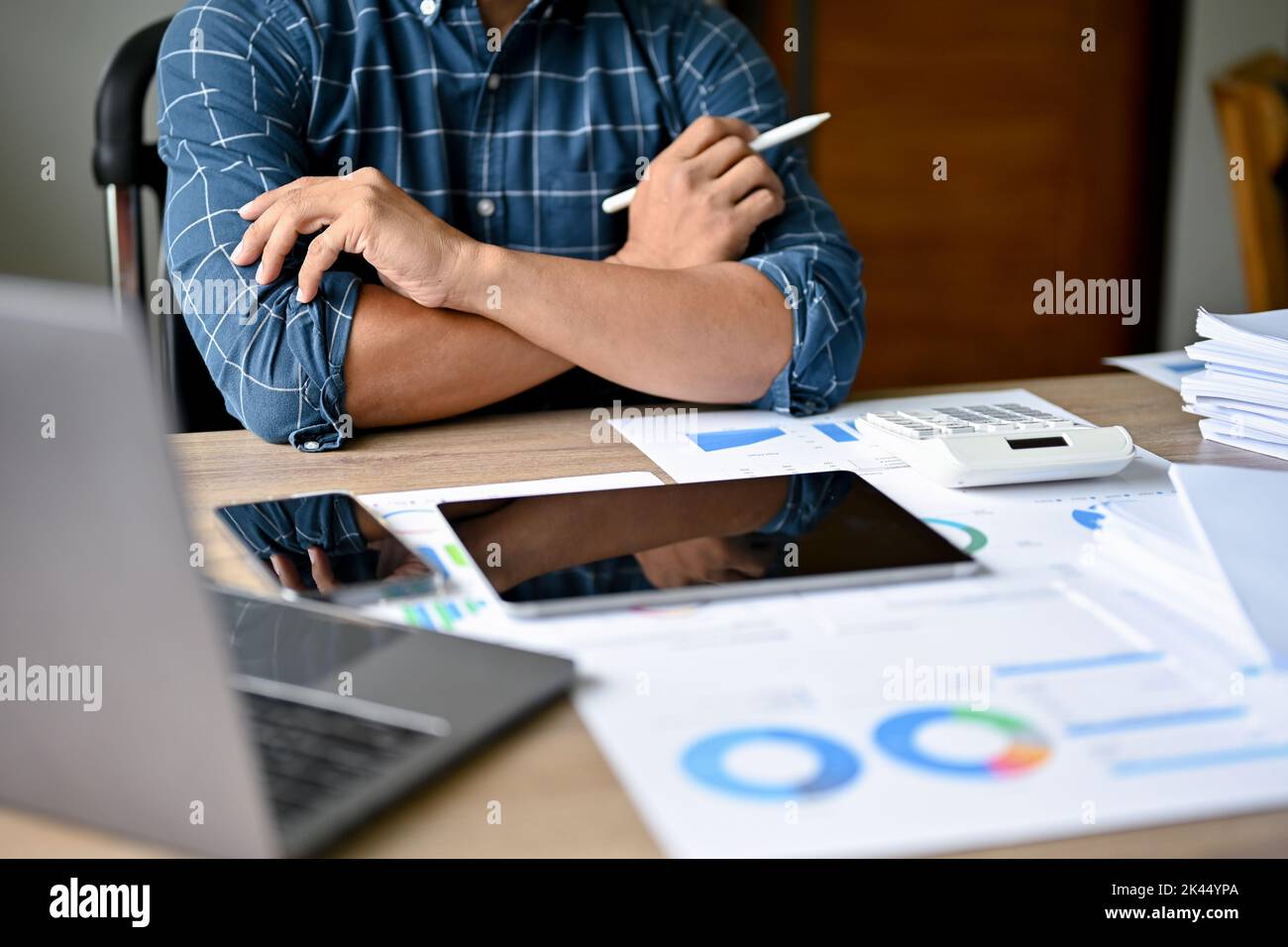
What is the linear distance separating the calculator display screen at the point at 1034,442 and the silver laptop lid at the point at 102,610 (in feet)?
2.08

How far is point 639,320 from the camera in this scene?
112cm

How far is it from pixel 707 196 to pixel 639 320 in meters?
0.20

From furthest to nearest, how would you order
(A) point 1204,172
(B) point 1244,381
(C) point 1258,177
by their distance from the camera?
1. (A) point 1204,172
2. (C) point 1258,177
3. (B) point 1244,381

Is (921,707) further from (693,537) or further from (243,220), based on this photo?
(243,220)

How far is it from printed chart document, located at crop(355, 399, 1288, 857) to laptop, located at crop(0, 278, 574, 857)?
0.29 ft

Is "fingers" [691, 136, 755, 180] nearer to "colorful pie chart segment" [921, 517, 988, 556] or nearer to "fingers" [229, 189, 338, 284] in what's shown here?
"fingers" [229, 189, 338, 284]

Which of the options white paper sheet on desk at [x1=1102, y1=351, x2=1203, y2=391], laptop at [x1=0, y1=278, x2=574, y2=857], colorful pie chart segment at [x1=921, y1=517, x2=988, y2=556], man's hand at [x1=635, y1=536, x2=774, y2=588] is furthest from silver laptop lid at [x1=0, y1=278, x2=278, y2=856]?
white paper sheet on desk at [x1=1102, y1=351, x2=1203, y2=391]

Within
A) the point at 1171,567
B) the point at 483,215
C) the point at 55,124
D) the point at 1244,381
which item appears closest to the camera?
the point at 1171,567

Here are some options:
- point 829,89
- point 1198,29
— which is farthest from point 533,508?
point 1198,29

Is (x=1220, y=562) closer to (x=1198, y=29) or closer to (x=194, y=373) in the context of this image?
(x=194, y=373)

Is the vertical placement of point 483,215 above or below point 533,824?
above

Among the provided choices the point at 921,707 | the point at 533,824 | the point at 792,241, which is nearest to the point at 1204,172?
the point at 792,241

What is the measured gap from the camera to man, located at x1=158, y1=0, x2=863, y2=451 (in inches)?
43.2

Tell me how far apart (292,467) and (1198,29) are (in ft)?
9.03
